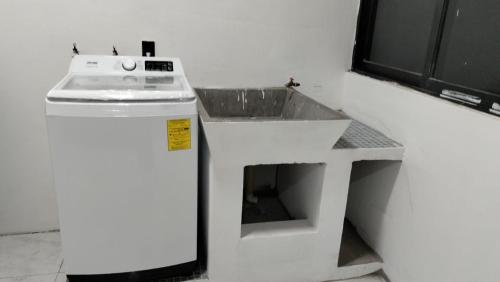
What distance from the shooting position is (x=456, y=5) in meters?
1.52

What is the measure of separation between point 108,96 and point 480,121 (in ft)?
4.73

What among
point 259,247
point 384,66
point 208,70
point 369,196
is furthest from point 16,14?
point 369,196

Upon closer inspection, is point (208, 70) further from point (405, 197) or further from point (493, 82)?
point (493, 82)

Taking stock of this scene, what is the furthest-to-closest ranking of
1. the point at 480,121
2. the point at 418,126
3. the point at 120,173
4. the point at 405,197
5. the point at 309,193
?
the point at 309,193 < the point at 405,197 < the point at 418,126 < the point at 120,173 < the point at 480,121

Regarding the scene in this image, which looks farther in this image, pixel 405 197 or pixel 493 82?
pixel 405 197

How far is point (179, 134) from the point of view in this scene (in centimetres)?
144

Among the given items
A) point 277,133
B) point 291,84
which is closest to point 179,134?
point 277,133

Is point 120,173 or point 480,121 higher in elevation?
point 480,121

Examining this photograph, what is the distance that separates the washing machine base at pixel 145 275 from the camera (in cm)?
159

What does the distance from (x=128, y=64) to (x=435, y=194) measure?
1617 mm

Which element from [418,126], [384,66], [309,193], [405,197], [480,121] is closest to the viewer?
[480,121]

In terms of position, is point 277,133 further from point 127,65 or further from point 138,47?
point 138,47

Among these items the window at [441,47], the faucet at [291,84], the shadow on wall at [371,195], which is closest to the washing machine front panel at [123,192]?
the faucet at [291,84]

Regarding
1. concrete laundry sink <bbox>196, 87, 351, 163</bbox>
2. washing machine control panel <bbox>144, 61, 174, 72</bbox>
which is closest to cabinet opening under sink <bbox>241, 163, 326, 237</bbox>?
concrete laundry sink <bbox>196, 87, 351, 163</bbox>
